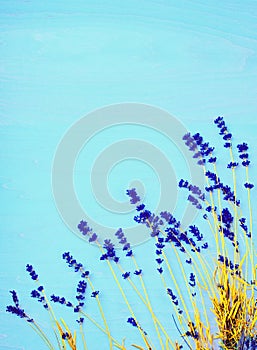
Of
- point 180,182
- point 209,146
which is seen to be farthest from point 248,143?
point 180,182

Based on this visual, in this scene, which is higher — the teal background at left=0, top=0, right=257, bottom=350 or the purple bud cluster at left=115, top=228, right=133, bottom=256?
the teal background at left=0, top=0, right=257, bottom=350

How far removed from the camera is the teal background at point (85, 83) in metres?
1.62

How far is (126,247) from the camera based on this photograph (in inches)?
62.1

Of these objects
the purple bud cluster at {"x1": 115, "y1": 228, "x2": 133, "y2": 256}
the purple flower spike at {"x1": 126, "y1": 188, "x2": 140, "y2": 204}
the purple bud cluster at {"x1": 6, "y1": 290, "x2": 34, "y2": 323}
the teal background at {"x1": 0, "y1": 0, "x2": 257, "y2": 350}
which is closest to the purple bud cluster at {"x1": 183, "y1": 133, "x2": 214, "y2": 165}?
the teal background at {"x1": 0, "y1": 0, "x2": 257, "y2": 350}

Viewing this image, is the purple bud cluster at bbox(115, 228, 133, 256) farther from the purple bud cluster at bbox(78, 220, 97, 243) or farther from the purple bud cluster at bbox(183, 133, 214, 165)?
the purple bud cluster at bbox(183, 133, 214, 165)

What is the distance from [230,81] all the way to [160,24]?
0.93 feet

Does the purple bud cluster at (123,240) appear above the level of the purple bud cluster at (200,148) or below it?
Result: below

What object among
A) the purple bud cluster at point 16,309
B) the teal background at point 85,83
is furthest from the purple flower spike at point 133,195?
the purple bud cluster at point 16,309

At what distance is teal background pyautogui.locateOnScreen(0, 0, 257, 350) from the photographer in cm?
162

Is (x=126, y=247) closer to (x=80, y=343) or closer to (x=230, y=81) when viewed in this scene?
(x=80, y=343)

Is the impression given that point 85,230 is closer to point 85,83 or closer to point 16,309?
point 16,309

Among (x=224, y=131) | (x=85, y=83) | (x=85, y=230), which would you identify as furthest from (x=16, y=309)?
(x=224, y=131)

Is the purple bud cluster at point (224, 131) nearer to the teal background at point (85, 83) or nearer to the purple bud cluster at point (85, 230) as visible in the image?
the teal background at point (85, 83)

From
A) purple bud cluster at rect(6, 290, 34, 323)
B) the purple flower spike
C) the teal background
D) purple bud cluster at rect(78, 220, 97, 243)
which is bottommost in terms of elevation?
purple bud cluster at rect(6, 290, 34, 323)
